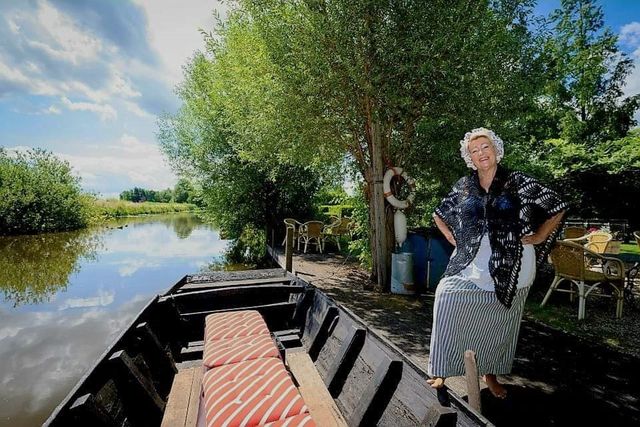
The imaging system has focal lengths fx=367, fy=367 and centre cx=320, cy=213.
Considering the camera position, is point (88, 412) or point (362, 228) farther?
point (362, 228)

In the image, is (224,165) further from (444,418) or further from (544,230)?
(444,418)

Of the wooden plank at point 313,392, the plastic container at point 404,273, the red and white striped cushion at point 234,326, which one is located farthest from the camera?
the plastic container at point 404,273

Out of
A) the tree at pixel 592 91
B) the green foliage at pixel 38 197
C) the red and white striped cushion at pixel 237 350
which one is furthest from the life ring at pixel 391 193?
the green foliage at pixel 38 197

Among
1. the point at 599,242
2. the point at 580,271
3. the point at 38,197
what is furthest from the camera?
the point at 38,197

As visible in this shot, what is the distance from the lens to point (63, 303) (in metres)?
10.1

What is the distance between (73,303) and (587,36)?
33.4 metres

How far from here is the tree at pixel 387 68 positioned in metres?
7.02

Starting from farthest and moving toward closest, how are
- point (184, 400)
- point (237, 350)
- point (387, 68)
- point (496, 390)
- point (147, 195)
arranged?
point (147, 195) → point (387, 68) → point (496, 390) → point (184, 400) → point (237, 350)

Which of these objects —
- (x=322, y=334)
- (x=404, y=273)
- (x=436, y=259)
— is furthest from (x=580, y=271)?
(x=322, y=334)

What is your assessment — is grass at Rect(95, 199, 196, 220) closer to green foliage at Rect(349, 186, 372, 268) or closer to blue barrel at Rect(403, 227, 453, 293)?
green foliage at Rect(349, 186, 372, 268)

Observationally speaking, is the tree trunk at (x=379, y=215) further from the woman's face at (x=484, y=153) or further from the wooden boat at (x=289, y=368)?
the woman's face at (x=484, y=153)

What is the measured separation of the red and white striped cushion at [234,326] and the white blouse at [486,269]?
184cm

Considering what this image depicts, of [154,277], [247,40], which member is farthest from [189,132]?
[247,40]

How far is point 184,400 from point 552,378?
3715mm
